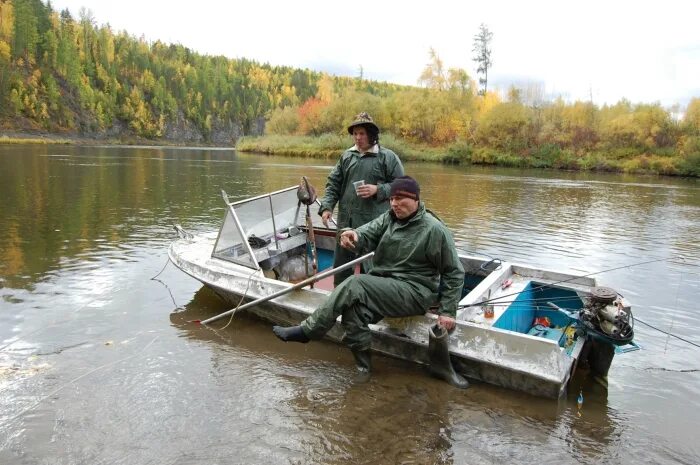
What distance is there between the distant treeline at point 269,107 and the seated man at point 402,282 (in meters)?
40.5

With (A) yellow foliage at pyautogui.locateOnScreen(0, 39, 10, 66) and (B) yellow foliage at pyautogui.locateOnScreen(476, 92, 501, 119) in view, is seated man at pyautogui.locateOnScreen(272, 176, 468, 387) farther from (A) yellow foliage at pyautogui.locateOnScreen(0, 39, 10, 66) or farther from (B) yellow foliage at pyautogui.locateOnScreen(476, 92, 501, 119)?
(A) yellow foliage at pyautogui.locateOnScreen(0, 39, 10, 66)

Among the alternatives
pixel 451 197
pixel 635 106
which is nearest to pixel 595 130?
pixel 635 106

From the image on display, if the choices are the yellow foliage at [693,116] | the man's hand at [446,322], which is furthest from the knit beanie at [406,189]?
the yellow foliage at [693,116]

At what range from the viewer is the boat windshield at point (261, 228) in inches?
254

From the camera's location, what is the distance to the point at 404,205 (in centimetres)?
441

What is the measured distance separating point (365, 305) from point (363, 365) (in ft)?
2.36

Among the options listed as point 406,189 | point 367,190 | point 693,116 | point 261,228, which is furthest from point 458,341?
point 693,116

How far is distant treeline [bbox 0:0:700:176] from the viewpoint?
44.3 m

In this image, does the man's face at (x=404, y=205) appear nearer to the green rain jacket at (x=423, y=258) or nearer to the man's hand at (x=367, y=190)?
the green rain jacket at (x=423, y=258)

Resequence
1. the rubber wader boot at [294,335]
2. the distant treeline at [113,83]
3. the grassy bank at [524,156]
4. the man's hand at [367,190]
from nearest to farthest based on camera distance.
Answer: the rubber wader boot at [294,335]
the man's hand at [367,190]
the grassy bank at [524,156]
the distant treeline at [113,83]

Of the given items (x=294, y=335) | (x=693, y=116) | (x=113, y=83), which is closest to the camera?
(x=294, y=335)

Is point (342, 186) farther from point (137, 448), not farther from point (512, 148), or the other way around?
point (512, 148)

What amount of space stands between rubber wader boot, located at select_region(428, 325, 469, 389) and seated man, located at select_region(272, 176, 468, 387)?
0.04ft

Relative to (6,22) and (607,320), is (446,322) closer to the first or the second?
(607,320)
